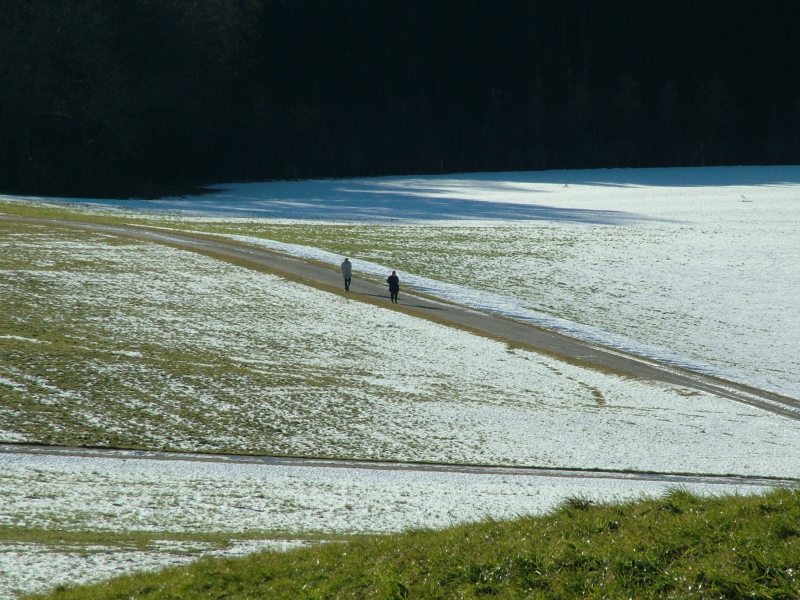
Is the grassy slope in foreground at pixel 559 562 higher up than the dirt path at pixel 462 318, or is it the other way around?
the grassy slope in foreground at pixel 559 562

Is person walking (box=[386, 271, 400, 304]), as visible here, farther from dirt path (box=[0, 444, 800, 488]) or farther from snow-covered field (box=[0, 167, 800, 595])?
dirt path (box=[0, 444, 800, 488])

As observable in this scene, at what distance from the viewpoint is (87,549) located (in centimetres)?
1423

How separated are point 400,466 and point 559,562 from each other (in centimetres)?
1221

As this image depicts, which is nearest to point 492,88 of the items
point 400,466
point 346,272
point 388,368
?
point 346,272

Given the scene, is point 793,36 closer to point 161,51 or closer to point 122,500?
point 161,51

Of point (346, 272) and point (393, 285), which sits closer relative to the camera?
point (393, 285)

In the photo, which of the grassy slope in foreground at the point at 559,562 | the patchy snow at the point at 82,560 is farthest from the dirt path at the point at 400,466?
the grassy slope in foreground at the point at 559,562

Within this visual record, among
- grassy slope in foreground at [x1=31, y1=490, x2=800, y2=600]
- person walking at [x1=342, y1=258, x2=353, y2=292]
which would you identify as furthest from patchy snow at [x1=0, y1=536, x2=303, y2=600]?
person walking at [x1=342, y1=258, x2=353, y2=292]

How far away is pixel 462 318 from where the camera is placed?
38.9m

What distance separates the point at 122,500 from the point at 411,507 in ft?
17.2

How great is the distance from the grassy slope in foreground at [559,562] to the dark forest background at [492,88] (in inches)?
3684

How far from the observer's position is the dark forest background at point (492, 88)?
4466 inches

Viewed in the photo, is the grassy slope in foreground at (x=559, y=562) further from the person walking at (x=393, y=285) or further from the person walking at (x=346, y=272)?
the person walking at (x=346, y=272)

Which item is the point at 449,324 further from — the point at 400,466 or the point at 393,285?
the point at 400,466
